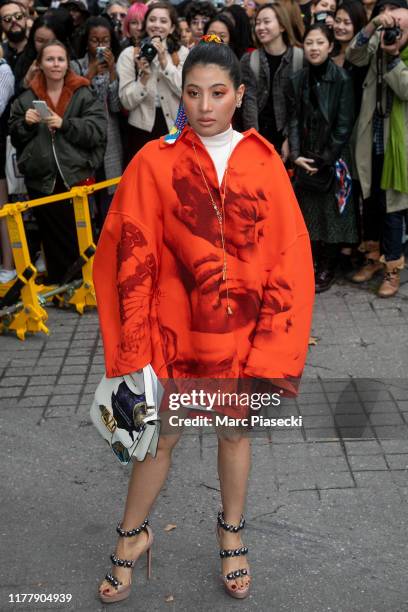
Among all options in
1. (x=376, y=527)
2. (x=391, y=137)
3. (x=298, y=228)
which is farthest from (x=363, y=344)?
(x=298, y=228)

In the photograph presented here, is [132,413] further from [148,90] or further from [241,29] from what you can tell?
[241,29]

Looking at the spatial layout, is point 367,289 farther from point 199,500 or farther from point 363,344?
point 199,500

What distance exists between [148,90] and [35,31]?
118 cm

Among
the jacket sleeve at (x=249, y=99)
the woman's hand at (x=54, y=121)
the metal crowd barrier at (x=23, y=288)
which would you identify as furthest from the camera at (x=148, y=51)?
the metal crowd barrier at (x=23, y=288)

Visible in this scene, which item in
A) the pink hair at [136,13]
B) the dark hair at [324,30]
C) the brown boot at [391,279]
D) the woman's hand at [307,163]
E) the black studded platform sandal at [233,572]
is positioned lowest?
the brown boot at [391,279]

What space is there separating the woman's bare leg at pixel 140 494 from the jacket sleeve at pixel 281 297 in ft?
1.44

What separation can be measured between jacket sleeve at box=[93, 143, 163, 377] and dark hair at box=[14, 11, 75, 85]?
4.15m

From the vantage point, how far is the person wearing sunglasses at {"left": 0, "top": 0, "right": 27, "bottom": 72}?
6996 millimetres

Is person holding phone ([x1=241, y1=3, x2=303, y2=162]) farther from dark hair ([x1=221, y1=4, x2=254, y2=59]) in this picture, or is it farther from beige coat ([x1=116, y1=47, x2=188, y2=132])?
dark hair ([x1=221, y1=4, x2=254, y2=59])

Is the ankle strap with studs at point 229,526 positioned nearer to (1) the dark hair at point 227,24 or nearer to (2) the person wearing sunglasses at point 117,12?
(1) the dark hair at point 227,24

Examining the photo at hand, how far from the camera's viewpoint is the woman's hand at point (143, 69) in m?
6.22

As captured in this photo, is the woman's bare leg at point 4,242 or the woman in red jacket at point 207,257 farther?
the woman's bare leg at point 4,242

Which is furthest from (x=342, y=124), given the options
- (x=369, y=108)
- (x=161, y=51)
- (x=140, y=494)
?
(x=140, y=494)

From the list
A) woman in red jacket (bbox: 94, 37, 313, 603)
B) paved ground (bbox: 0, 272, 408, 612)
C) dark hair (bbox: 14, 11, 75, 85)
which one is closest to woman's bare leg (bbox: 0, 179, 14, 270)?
dark hair (bbox: 14, 11, 75, 85)
